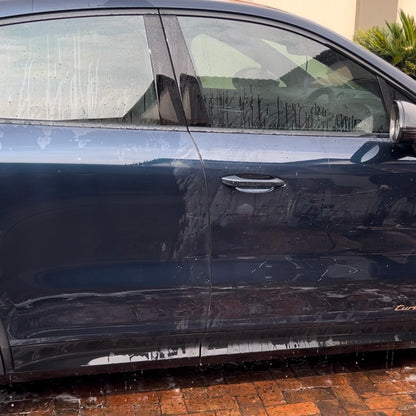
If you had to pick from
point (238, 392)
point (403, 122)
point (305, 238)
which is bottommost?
point (238, 392)

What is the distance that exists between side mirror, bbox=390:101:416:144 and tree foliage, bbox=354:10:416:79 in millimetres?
5045

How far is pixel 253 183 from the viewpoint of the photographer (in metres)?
2.21

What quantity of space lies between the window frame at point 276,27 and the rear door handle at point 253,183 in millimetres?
203

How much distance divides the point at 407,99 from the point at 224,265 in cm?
107

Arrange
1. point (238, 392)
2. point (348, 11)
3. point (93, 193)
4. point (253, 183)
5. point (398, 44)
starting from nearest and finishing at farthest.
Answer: point (93, 193) → point (253, 183) → point (238, 392) → point (398, 44) → point (348, 11)

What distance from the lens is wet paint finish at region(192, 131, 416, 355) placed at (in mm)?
2227

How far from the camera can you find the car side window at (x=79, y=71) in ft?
6.97

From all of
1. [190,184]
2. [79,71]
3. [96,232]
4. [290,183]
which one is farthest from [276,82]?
[96,232]

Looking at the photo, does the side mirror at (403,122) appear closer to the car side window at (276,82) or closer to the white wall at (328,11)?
the car side window at (276,82)

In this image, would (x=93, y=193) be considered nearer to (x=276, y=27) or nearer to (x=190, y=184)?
(x=190, y=184)

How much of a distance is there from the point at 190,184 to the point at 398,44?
5792 mm

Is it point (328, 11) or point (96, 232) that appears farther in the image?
point (328, 11)

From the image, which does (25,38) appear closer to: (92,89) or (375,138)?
(92,89)

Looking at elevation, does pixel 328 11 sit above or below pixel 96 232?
above
